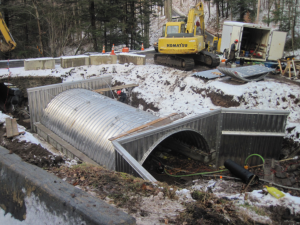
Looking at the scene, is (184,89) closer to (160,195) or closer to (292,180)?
(292,180)

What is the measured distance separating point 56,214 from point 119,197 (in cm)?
138

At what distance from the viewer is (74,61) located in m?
19.0

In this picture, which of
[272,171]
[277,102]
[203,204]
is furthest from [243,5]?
[203,204]

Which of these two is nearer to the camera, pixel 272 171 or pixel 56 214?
pixel 56 214

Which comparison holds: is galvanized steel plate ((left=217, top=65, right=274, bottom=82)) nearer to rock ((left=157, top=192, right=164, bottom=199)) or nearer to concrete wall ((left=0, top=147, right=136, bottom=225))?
rock ((left=157, top=192, right=164, bottom=199))

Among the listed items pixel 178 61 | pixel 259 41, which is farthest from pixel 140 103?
pixel 259 41

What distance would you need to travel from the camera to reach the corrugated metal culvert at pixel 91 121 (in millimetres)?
8648

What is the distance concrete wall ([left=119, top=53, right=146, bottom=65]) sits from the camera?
61.4 feet

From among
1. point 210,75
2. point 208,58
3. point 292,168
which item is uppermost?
point 208,58

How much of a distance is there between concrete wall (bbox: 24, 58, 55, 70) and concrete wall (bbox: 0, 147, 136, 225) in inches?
632

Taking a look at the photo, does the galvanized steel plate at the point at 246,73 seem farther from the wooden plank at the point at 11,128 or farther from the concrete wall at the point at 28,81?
the concrete wall at the point at 28,81

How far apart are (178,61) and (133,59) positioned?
4021mm

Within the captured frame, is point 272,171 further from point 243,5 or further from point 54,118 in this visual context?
point 243,5

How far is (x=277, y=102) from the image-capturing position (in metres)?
12.6
